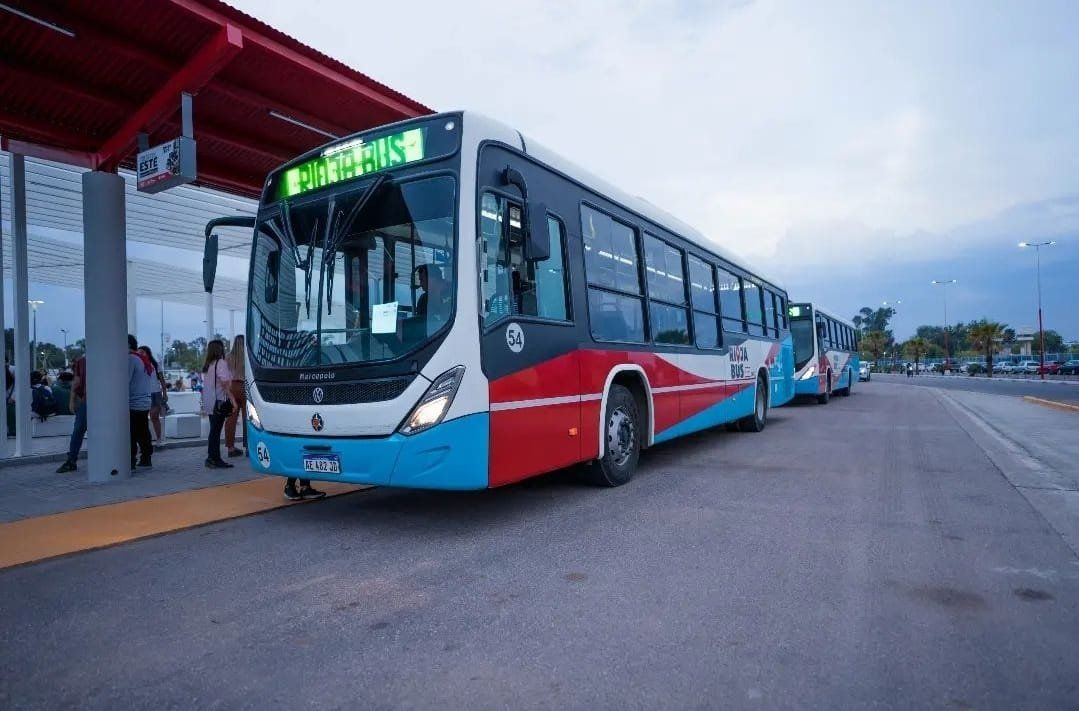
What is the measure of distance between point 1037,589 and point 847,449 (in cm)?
603

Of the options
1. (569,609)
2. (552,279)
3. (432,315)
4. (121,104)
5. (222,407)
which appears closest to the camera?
(569,609)

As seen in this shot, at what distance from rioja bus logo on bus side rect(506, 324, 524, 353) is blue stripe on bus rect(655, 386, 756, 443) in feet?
9.27

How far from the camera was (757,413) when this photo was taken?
12.0 metres

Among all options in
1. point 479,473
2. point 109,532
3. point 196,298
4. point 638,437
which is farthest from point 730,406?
point 196,298

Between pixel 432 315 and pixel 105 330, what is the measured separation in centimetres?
511

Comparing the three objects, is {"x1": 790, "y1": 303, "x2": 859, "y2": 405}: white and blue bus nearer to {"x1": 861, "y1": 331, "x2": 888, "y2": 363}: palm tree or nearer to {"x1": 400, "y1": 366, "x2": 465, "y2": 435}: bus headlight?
{"x1": 400, "y1": 366, "x2": 465, "y2": 435}: bus headlight

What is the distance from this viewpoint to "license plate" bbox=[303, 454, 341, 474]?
5012mm

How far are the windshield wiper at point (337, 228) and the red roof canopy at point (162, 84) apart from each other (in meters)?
3.02

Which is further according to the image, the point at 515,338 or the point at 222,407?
the point at 222,407

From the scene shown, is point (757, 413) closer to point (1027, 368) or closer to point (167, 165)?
point (167, 165)

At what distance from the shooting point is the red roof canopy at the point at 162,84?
6715 millimetres

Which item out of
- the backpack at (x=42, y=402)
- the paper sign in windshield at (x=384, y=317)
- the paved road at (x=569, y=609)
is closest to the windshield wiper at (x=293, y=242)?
the paper sign in windshield at (x=384, y=317)

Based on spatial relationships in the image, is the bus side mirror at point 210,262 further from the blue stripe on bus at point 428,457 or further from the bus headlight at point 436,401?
the bus headlight at point 436,401

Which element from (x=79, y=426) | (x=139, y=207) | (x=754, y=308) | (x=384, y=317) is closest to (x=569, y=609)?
(x=384, y=317)
